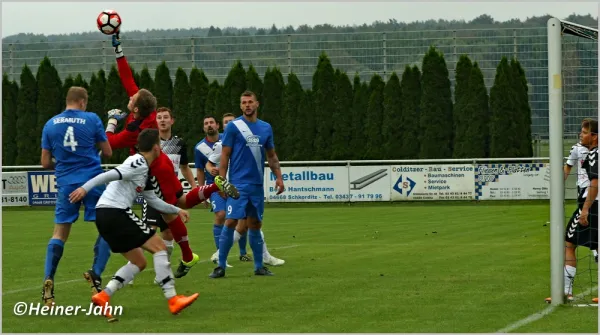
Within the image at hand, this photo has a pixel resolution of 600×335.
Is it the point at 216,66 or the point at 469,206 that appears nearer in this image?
the point at 469,206

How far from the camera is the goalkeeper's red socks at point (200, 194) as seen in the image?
36.0 feet

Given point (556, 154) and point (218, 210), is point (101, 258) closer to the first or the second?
point (218, 210)

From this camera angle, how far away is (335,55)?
145 ft

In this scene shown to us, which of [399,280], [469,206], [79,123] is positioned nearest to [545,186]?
[469,206]

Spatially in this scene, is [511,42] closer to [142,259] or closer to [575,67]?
[575,67]

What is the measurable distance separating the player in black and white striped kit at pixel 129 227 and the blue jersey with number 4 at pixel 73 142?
94cm

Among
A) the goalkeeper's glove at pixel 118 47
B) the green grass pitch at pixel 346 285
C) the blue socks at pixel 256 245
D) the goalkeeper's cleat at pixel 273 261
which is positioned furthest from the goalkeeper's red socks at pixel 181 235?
the goalkeeper's cleat at pixel 273 261

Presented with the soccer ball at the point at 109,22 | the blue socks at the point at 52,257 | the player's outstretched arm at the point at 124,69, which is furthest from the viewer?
the soccer ball at the point at 109,22

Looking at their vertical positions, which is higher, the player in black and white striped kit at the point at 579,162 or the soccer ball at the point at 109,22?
the soccer ball at the point at 109,22

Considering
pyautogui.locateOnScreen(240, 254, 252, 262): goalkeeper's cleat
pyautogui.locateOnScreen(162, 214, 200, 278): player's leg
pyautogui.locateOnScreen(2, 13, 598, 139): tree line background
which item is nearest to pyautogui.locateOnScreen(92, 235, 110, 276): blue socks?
pyautogui.locateOnScreen(162, 214, 200, 278): player's leg

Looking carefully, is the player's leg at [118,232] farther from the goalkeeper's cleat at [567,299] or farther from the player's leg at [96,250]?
the goalkeeper's cleat at [567,299]

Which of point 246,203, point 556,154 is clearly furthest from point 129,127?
point 556,154

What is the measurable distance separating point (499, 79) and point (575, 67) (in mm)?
26438

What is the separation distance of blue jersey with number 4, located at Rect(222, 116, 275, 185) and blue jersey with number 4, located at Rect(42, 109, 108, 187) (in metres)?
2.53
